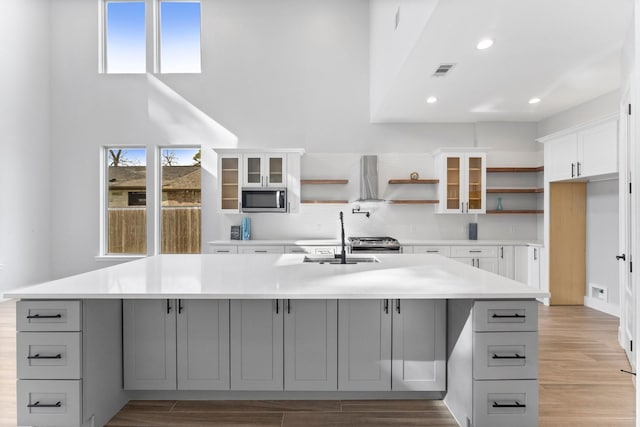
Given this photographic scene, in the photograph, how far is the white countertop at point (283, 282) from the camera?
2.01 m

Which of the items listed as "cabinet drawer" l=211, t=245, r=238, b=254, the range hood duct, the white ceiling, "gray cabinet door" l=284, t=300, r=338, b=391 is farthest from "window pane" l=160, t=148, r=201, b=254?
"gray cabinet door" l=284, t=300, r=338, b=391

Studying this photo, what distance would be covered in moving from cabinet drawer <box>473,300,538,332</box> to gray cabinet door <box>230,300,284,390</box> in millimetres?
1120

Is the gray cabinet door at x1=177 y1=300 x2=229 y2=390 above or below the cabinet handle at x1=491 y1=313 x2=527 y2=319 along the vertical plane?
below

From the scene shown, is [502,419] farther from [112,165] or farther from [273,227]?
[112,165]

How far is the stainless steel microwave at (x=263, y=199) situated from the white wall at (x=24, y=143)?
305 centimetres

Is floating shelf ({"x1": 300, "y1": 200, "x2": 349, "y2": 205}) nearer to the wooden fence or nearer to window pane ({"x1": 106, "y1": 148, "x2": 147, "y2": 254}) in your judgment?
the wooden fence

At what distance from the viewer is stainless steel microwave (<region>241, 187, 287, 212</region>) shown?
5637mm

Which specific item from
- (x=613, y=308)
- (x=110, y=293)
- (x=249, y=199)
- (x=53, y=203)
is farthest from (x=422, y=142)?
(x=53, y=203)

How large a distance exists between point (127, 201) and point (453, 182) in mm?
4796

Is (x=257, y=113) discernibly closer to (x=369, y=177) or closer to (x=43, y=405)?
(x=369, y=177)

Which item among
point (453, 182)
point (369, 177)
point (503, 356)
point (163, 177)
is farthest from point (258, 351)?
point (163, 177)

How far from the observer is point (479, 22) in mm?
2904

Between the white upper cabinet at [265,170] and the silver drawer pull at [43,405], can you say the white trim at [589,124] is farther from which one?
the silver drawer pull at [43,405]

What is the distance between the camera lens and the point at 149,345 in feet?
8.44
